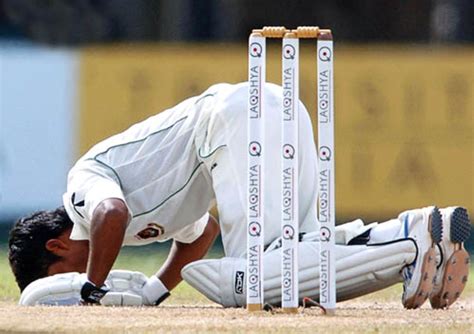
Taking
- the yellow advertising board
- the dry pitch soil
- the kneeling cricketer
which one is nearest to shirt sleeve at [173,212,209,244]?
the kneeling cricketer

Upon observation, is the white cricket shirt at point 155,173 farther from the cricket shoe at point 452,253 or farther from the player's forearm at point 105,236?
the cricket shoe at point 452,253

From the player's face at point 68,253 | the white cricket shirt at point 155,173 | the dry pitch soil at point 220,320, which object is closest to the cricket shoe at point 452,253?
the dry pitch soil at point 220,320

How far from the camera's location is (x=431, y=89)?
50.0ft

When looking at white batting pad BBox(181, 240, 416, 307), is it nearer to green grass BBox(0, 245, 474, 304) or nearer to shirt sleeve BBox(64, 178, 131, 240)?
shirt sleeve BBox(64, 178, 131, 240)

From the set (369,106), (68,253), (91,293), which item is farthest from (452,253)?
(369,106)

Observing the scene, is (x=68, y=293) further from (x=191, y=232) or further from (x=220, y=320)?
(x=220, y=320)

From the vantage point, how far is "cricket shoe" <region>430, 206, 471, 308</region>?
750 centimetres

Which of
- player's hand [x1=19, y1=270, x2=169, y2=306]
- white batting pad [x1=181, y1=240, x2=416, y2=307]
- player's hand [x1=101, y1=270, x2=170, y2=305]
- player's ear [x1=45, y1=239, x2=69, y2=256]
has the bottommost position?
player's hand [x1=101, y1=270, x2=170, y2=305]

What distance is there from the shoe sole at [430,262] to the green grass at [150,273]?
4.93ft

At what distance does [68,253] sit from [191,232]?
2.37 feet

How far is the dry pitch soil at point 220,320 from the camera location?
662 centimetres

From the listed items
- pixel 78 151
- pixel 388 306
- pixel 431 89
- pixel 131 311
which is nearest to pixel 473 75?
pixel 431 89

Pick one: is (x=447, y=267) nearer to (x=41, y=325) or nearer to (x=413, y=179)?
(x=41, y=325)

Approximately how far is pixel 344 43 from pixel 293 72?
33.3 ft
